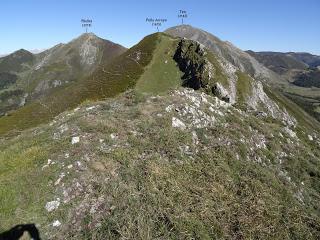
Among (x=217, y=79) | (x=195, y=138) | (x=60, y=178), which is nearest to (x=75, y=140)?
(x=60, y=178)

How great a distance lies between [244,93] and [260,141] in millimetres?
70060

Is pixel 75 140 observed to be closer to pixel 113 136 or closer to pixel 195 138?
pixel 113 136

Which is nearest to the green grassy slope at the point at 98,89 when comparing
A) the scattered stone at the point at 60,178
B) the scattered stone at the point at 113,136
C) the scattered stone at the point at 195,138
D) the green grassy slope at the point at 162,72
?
the green grassy slope at the point at 162,72

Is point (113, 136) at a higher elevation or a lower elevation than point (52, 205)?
higher

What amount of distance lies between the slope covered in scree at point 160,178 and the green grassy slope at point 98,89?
2227 inches

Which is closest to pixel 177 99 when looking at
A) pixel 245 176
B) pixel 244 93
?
pixel 245 176

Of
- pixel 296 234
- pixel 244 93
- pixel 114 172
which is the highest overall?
pixel 114 172

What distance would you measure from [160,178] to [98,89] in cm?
7203

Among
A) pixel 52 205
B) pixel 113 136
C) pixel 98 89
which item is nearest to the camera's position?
pixel 52 205

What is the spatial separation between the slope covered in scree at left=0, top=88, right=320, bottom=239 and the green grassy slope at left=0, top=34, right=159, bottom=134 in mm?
56560

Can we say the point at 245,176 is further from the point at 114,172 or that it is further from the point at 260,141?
the point at 114,172

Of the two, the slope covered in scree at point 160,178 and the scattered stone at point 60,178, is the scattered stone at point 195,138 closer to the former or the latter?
the slope covered in scree at point 160,178

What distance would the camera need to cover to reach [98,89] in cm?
8756

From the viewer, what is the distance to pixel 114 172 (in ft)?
58.6
